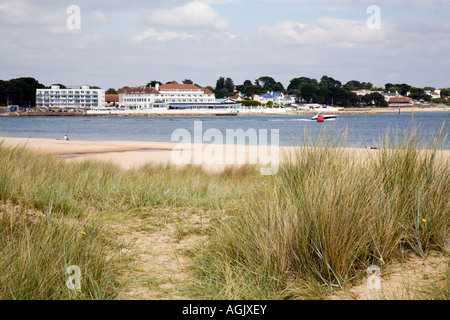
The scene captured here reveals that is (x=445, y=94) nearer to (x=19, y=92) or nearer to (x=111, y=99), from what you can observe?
(x=111, y=99)

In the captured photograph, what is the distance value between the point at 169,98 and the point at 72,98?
133ft

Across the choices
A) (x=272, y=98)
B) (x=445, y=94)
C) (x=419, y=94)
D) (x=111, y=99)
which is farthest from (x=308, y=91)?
(x=111, y=99)

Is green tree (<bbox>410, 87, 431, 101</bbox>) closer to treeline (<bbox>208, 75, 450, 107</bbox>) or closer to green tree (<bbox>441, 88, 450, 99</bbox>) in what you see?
treeline (<bbox>208, 75, 450, 107</bbox>)

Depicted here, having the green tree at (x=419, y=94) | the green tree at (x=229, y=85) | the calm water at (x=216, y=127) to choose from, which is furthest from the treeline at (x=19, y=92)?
the green tree at (x=419, y=94)

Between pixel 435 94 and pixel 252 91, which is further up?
pixel 252 91

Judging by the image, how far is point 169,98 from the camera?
13775 centimetres

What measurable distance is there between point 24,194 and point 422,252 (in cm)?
446

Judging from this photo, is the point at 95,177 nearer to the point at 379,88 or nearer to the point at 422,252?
the point at 422,252

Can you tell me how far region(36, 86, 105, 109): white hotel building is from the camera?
14261 centimetres

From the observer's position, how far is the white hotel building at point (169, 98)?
133500 mm

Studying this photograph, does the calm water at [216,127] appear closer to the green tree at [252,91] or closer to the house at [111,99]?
the green tree at [252,91]

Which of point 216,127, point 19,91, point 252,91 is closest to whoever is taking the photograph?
point 216,127

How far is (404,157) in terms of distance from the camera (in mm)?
4457
